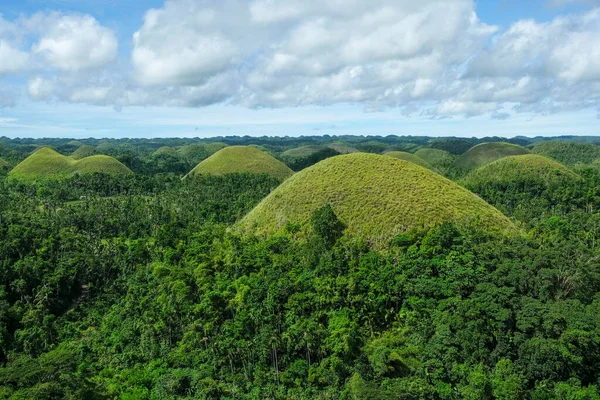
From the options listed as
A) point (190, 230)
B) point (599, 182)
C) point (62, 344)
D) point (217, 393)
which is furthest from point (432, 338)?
point (599, 182)

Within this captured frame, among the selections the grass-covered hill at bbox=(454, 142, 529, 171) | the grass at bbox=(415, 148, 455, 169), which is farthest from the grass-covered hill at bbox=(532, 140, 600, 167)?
the grass at bbox=(415, 148, 455, 169)

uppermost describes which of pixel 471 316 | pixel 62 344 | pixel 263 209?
pixel 263 209

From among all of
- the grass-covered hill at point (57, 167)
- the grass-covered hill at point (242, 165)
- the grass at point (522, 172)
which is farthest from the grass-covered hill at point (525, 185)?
the grass-covered hill at point (57, 167)

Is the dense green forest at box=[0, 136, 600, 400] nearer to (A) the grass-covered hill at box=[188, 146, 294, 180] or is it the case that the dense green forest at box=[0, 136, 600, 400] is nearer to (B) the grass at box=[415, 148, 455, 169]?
(A) the grass-covered hill at box=[188, 146, 294, 180]

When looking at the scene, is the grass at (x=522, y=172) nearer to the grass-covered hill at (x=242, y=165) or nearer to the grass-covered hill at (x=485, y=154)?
the grass-covered hill at (x=485, y=154)

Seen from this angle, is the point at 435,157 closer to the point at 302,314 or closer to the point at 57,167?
the point at 57,167

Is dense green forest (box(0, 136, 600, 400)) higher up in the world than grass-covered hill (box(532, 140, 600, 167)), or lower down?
lower down

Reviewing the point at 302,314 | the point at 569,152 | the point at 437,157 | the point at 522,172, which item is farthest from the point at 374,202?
the point at 569,152

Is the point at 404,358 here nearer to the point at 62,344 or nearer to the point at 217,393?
the point at 217,393
